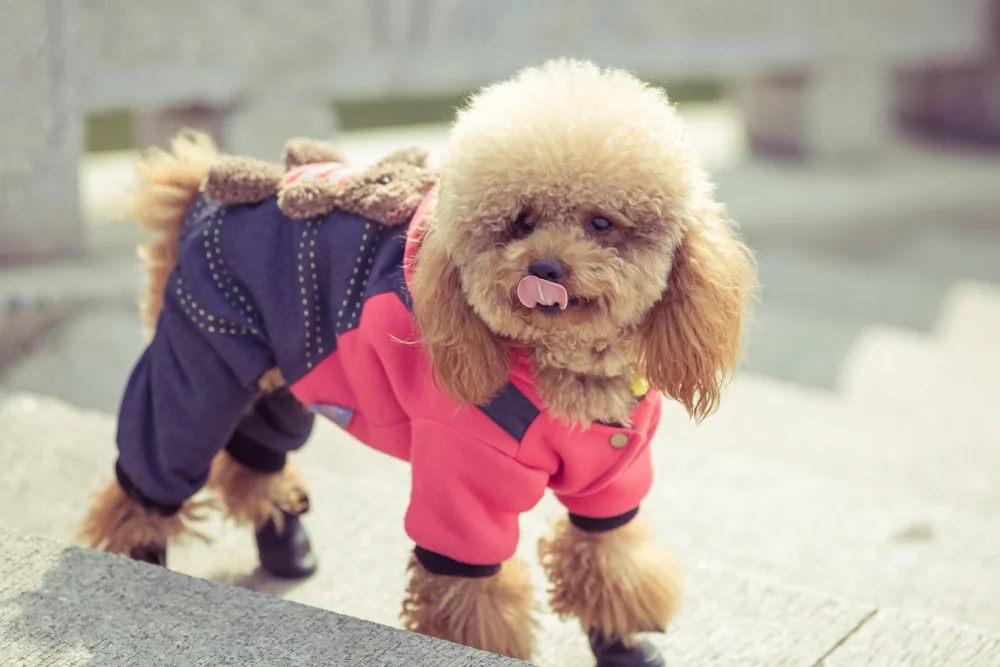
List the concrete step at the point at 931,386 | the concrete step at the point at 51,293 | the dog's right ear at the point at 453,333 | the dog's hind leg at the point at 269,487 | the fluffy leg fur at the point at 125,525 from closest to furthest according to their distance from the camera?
the dog's right ear at the point at 453,333, the fluffy leg fur at the point at 125,525, the dog's hind leg at the point at 269,487, the concrete step at the point at 51,293, the concrete step at the point at 931,386

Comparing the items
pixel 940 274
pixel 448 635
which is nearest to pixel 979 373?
pixel 940 274

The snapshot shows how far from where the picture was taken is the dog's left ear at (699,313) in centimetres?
159

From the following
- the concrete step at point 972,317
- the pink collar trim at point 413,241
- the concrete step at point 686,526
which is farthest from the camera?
the concrete step at point 972,317

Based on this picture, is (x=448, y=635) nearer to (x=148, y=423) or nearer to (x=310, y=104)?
(x=148, y=423)

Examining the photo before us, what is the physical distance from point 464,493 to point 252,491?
71cm

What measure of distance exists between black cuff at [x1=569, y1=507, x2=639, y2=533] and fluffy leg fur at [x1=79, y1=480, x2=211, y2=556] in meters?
0.73

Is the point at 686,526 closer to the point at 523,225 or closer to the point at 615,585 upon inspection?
the point at 615,585

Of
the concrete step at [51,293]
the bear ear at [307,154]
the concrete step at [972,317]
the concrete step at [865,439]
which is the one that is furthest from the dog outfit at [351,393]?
the concrete step at [972,317]

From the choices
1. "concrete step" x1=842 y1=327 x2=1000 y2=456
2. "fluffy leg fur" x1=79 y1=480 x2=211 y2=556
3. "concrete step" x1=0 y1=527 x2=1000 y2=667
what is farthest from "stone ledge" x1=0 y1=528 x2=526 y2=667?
"concrete step" x1=842 y1=327 x2=1000 y2=456

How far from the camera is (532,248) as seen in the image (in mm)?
1533

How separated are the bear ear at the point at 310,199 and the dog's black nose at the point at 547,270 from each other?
45 cm

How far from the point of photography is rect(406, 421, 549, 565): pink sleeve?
1.69m

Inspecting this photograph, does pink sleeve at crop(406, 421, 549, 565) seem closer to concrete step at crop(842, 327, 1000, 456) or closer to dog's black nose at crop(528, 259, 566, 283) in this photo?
dog's black nose at crop(528, 259, 566, 283)

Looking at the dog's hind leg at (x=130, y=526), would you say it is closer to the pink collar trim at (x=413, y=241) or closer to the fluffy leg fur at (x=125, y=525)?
the fluffy leg fur at (x=125, y=525)
